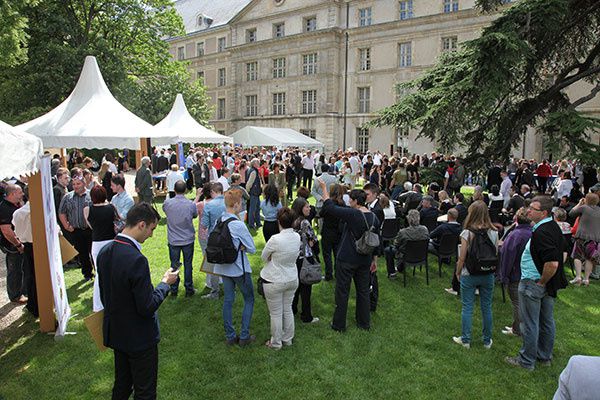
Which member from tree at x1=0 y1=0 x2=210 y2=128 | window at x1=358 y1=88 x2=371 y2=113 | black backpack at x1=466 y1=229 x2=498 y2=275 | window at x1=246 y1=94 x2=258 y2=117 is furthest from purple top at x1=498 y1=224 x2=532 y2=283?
window at x1=246 y1=94 x2=258 y2=117

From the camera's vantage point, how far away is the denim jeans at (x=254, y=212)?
38.2 ft

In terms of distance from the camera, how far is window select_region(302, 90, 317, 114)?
130ft

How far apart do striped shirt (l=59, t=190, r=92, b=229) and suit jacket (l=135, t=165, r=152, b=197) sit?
14.7 ft

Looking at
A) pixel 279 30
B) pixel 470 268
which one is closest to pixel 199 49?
pixel 279 30

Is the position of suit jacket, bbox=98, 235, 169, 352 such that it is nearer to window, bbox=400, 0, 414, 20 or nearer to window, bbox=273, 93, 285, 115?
window, bbox=400, 0, 414, 20

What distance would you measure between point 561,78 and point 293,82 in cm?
2936

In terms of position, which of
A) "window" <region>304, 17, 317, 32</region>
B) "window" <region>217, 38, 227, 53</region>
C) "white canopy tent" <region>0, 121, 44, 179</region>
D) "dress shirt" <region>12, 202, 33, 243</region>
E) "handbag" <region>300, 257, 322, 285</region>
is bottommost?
"handbag" <region>300, 257, 322, 285</region>

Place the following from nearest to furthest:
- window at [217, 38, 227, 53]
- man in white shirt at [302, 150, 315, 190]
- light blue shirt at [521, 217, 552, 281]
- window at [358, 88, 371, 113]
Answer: light blue shirt at [521, 217, 552, 281], man in white shirt at [302, 150, 315, 190], window at [358, 88, 371, 113], window at [217, 38, 227, 53]

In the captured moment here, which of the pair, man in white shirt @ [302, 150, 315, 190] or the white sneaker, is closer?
the white sneaker

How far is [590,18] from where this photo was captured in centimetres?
1293

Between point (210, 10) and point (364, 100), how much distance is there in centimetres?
2578

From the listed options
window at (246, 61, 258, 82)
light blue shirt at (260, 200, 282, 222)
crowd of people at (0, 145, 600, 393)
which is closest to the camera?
crowd of people at (0, 145, 600, 393)

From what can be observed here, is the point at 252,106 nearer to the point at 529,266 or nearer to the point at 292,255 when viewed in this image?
the point at 292,255

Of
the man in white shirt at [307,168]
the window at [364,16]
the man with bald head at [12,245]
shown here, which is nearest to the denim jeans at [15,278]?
the man with bald head at [12,245]
